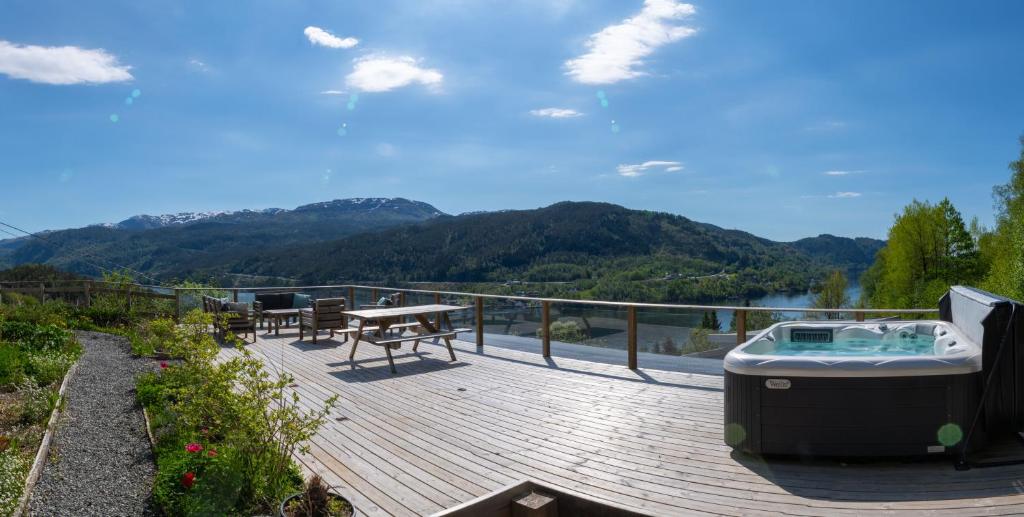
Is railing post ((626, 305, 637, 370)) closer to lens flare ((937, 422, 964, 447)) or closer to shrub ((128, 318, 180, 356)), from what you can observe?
lens flare ((937, 422, 964, 447))

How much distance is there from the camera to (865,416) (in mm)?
3430

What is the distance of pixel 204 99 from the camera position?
12.8 m

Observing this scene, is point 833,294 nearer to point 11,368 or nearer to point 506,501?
point 506,501

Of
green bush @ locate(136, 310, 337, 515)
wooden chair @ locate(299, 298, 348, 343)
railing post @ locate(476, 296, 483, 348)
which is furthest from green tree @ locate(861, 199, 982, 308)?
green bush @ locate(136, 310, 337, 515)

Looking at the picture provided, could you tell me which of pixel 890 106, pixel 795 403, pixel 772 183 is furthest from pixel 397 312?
pixel 772 183

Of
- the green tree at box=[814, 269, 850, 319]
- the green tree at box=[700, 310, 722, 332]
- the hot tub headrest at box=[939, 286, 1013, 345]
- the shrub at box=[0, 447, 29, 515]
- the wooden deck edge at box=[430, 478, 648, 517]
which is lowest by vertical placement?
the green tree at box=[814, 269, 850, 319]

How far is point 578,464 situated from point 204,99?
12853mm

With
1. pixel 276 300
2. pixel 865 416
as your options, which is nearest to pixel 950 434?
pixel 865 416

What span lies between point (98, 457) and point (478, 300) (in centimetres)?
516

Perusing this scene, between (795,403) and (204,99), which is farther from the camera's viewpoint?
(204,99)

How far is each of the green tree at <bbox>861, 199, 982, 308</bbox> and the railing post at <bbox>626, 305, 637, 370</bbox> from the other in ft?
90.4

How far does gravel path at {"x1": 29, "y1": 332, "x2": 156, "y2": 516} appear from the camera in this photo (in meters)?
3.03

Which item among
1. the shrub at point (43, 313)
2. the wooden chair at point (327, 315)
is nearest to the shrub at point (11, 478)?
the wooden chair at point (327, 315)

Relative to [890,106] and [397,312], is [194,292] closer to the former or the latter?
[397,312]
